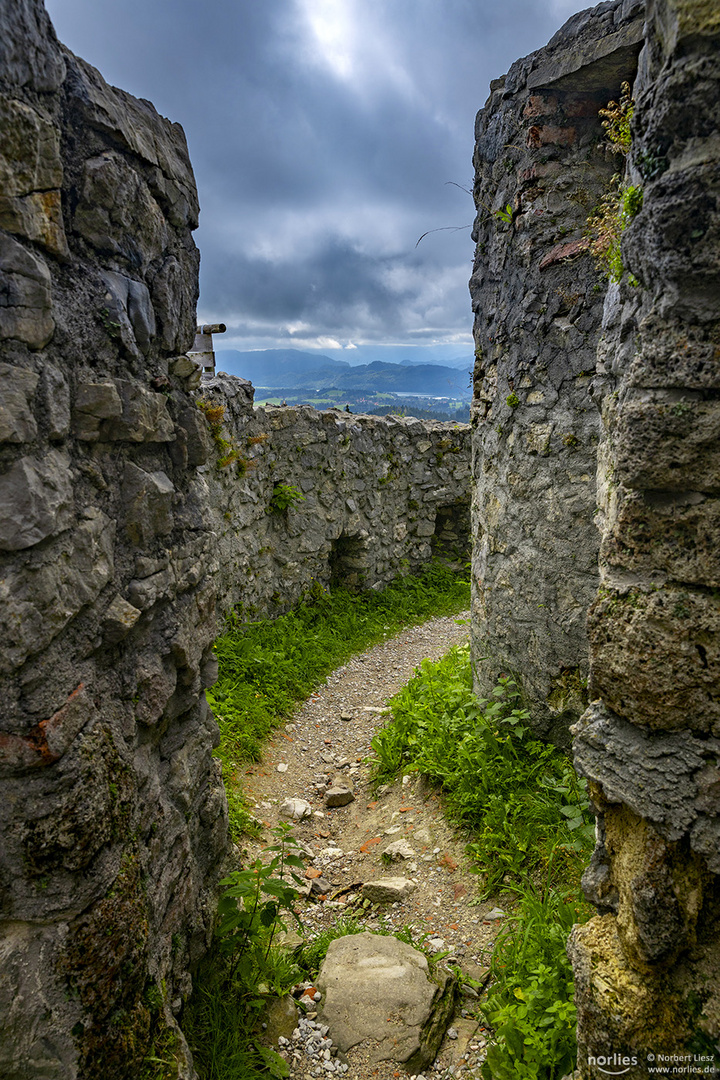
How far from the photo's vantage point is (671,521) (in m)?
2.02

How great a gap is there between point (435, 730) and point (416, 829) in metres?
0.99

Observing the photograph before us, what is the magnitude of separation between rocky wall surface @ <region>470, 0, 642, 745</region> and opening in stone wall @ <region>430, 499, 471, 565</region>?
694cm

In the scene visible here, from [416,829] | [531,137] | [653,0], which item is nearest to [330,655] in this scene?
[416,829]

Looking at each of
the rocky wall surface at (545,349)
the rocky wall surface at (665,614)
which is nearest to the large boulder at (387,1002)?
the rocky wall surface at (665,614)

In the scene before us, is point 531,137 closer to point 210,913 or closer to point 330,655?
point 210,913

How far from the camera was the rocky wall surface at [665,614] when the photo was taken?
184 cm

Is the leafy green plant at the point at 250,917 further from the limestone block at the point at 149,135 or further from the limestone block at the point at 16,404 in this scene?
the limestone block at the point at 149,135

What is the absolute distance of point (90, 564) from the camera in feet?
7.63

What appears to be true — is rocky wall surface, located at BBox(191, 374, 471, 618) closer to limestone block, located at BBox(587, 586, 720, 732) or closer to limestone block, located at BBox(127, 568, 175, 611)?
limestone block, located at BBox(127, 568, 175, 611)

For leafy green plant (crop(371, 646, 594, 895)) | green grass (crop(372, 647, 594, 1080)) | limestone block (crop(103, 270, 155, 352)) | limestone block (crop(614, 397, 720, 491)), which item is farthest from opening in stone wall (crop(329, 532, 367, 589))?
limestone block (crop(614, 397, 720, 491))

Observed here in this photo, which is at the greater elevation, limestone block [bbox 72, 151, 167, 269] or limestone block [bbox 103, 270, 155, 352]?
limestone block [bbox 72, 151, 167, 269]

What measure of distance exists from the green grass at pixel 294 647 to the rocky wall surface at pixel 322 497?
1.10ft

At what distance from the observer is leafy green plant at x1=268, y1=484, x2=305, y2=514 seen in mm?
9172

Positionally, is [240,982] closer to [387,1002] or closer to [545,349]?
[387,1002]
